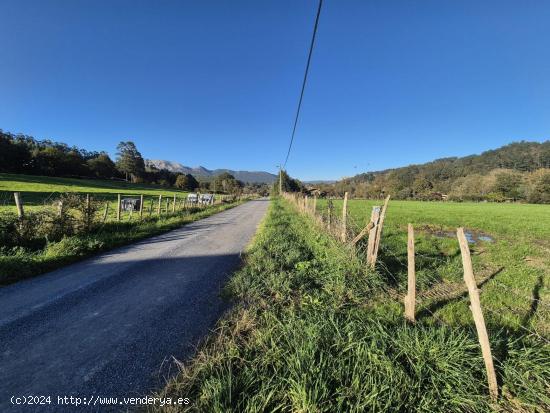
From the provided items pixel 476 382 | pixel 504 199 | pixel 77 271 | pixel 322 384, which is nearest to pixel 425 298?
pixel 476 382

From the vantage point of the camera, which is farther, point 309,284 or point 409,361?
point 309,284

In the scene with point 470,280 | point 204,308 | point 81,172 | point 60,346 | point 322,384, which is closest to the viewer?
point 322,384

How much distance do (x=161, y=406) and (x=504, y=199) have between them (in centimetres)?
9480

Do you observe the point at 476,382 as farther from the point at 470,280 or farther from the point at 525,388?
the point at 470,280

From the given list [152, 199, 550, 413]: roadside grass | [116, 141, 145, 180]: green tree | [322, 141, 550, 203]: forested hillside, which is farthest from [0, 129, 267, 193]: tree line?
[152, 199, 550, 413]: roadside grass

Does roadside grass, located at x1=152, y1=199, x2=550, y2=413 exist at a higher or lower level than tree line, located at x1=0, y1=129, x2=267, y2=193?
lower

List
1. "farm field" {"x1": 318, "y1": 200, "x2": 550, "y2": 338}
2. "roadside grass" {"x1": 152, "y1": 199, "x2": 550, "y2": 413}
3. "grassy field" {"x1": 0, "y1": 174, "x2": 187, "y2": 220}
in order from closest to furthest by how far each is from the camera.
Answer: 1. "roadside grass" {"x1": 152, "y1": 199, "x2": 550, "y2": 413}
2. "farm field" {"x1": 318, "y1": 200, "x2": 550, "y2": 338}
3. "grassy field" {"x1": 0, "y1": 174, "x2": 187, "y2": 220}

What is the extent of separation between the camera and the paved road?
2.74 meters

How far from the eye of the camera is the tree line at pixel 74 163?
58344mm

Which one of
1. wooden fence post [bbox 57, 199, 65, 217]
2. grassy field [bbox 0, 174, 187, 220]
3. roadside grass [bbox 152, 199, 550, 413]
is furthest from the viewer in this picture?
grassy field [bbox 0, 174, 187, 220]

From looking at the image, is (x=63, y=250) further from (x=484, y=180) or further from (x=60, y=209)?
(x=484, y=180)

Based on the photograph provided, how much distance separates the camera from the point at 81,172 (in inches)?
2963

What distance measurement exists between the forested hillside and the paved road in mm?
59160

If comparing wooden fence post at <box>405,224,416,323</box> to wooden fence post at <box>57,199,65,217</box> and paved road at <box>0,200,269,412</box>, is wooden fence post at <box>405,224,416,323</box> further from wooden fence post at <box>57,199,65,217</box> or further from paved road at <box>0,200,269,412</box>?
wooden fence post at <box>57,199,65,217</box>
